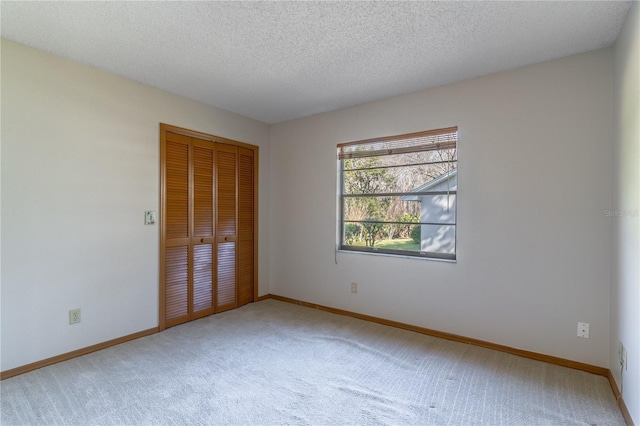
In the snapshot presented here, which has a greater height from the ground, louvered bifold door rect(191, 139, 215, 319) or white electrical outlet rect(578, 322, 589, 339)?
louvered bifold door rect(191, 139, 215, 319)

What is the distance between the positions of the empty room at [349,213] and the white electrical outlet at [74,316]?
0.05 ft

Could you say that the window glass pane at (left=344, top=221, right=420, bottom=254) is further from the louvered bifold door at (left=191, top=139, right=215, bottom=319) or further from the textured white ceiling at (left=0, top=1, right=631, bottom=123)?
the louvered bifold door at (left=191, top=139, right=215, bottom=319)

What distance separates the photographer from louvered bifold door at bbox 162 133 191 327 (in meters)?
3.25

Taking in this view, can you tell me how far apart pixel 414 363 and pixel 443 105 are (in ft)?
7.66

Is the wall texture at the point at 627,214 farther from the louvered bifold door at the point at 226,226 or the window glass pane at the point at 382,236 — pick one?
the louvered bifold door at the point at 226,226

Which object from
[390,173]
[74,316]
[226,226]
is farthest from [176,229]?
[390,173]

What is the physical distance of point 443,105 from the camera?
9.91 feet

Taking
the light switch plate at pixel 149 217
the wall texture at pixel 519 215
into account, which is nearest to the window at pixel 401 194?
the wall texture at pixel 519 215

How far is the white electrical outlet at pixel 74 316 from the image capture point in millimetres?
2588

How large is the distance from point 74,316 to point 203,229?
1.39 m

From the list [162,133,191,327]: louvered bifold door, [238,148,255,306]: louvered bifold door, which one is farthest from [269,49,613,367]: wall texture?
[162,133,191,327]: louvered bifold door

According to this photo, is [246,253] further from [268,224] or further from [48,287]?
[48,287]

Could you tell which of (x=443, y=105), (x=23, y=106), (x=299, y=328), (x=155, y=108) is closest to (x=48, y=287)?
(x=23, y=106)

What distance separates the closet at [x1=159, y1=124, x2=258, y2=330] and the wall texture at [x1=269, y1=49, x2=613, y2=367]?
148cm
